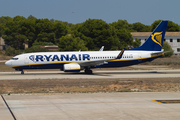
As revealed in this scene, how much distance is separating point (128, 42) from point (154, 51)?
224 ft

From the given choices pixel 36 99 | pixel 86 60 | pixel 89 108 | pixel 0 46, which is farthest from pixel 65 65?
pixel 0 46

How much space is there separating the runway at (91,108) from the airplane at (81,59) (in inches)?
732

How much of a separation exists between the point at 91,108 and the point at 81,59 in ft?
78.0

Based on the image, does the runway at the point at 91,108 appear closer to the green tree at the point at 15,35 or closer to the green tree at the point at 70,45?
the green tree at the point at 70,45

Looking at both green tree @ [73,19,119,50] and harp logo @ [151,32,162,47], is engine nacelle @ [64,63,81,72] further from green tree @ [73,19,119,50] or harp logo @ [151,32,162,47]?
green tree @ [73,19,119,50]

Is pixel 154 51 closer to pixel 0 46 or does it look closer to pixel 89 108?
pixel 89 108

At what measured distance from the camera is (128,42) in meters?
110

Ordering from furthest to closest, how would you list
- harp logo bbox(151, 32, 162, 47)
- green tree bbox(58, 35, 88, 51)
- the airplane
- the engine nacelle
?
green tree bbox(58, 35, 88, 51) → harp logo bbox(151, 32, 162, 47) → the airplane → the engine nacelle

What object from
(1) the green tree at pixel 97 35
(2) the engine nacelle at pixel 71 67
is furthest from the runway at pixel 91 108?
(1) the green tree at pixel 97 35

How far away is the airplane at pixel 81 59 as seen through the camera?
37750mm

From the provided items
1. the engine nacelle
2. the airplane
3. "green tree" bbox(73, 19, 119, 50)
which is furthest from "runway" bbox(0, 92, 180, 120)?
"green tree" bbox(73, 19, 119, 50)

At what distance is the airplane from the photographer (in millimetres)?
37750

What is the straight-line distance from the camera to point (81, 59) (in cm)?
3900

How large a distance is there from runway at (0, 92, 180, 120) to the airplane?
18.6 m
